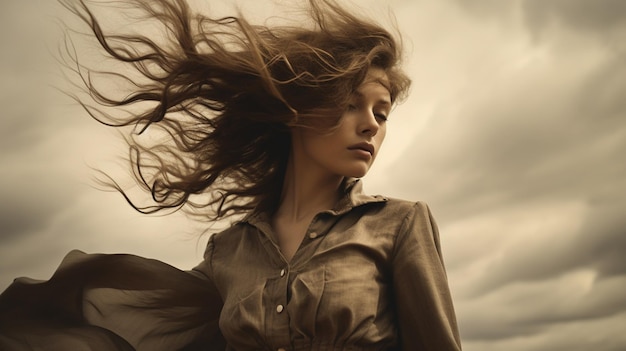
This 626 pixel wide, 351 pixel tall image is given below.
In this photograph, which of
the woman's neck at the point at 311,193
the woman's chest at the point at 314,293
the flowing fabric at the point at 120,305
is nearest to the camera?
Result: the woman's chest at the point at 314,293

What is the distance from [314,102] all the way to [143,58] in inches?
30.8

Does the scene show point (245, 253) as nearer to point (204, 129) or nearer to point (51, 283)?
point (204, 129)

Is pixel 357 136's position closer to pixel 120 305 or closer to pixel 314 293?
pixel 314 293

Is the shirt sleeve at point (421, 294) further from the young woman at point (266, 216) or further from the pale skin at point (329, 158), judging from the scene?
the pale skin at point (329, 158)

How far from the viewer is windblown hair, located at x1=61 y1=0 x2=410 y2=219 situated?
3.28 metres

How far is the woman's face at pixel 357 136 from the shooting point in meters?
3.19

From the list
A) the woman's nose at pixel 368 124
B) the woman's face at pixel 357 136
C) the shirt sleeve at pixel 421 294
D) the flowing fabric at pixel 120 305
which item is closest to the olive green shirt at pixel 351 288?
the shirt sleeve at pixel 421 294

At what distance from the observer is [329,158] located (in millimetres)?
3229

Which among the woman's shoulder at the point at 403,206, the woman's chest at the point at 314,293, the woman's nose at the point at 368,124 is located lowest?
the woman's chest at the point at 314,293

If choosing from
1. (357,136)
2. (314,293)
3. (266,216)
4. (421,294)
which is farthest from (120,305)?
(421,294)

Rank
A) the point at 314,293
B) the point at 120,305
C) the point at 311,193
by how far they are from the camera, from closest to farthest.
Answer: the point at 314,293 → the point at 311,193 → the point at 120,305

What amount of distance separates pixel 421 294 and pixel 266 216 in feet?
2.63

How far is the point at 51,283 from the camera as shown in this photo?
3.55m

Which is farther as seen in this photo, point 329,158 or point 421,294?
point 329,158
